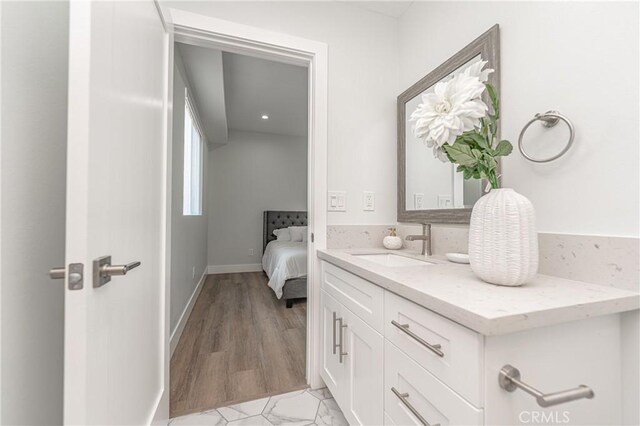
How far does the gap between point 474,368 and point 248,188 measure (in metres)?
4.61

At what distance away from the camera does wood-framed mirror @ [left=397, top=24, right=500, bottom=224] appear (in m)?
1.17

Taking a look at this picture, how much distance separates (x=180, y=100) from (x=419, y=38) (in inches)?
73.9

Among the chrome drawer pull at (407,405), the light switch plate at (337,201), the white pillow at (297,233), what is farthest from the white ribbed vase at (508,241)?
the white pillow at (297,233)

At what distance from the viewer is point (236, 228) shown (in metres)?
4.72

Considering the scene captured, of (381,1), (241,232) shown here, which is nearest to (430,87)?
(381,1)

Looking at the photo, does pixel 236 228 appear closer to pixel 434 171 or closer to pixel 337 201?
pixel 337 201

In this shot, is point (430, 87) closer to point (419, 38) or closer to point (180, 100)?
point (419, 38)

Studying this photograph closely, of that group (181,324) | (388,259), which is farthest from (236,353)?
(388,259)

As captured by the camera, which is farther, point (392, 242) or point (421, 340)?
point (392, 242)

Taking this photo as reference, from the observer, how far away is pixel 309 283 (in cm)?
160

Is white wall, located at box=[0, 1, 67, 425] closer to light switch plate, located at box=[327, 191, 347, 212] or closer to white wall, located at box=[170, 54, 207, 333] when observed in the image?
light switch plate, located at box=[327, 191, 347, 212]

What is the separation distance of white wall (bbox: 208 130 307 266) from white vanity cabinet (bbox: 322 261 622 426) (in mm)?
4060

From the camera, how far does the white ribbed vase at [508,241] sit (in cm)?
73

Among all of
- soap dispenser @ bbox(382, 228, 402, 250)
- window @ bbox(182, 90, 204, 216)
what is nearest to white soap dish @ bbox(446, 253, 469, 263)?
soap dispenser @ bbox(382, 228, 402, 250)
